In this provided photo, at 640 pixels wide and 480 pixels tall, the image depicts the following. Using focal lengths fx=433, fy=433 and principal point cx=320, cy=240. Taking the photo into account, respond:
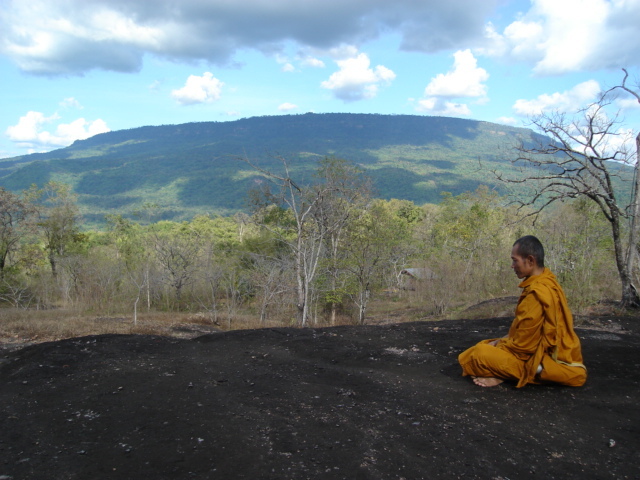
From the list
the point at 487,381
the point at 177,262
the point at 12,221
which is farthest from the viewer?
the point at 177,262

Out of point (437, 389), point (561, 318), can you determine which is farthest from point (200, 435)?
point (561, 318)

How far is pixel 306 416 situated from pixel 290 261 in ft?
39.8

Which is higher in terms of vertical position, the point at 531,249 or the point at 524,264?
the point at 531,249

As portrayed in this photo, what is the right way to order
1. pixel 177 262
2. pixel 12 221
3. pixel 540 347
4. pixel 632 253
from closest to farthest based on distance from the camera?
pixel 540 347 < pixel 632 253 < pixel 12 221 < pixel 177 262

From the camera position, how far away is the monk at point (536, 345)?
4516 mm

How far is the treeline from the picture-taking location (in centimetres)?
1712

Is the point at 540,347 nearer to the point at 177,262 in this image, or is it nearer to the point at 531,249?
the point at 531,249

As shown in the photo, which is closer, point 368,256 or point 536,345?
point 536,345

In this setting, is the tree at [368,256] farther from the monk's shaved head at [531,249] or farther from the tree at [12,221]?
the tree at [12,221]

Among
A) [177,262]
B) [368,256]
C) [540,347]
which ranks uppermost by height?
[540,347]

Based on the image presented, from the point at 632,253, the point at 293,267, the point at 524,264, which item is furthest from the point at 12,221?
the point at 632,253

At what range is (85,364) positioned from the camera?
577cm

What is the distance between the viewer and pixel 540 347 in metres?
4.52

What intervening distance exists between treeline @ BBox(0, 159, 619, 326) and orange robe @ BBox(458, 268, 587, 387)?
853cm
